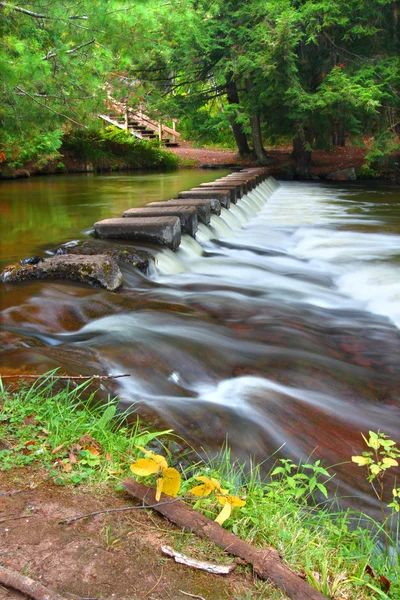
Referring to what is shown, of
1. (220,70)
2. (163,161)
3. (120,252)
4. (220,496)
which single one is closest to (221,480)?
(220,496)

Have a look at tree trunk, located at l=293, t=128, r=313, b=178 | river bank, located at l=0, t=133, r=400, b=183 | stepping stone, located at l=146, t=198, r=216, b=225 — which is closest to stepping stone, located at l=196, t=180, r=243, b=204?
stepping stone, located at l=146, t=198, r=216, b=225

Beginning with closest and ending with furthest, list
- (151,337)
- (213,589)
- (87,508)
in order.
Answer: (213,589) < (87,508) < (151,337)

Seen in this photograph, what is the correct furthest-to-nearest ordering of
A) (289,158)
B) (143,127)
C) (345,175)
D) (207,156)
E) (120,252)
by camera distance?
(143,127)
(207,156)
(289,158)
(345,175)
(120,252)

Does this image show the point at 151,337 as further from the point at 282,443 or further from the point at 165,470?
the point at 165,470

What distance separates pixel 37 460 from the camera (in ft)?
7.31

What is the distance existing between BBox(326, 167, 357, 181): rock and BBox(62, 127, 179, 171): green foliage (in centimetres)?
695

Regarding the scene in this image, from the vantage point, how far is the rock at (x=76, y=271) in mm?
4953

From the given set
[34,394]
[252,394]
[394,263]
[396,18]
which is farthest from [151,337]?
[396,18]

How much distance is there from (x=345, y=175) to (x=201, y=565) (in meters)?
19.2

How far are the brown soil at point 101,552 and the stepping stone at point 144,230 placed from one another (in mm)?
4644

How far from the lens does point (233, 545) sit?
1.73m

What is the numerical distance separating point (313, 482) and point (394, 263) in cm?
559

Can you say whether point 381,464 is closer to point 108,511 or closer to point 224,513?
point 224,513

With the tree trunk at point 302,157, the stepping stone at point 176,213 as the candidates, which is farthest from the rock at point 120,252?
the tree trunk at point 302,157
